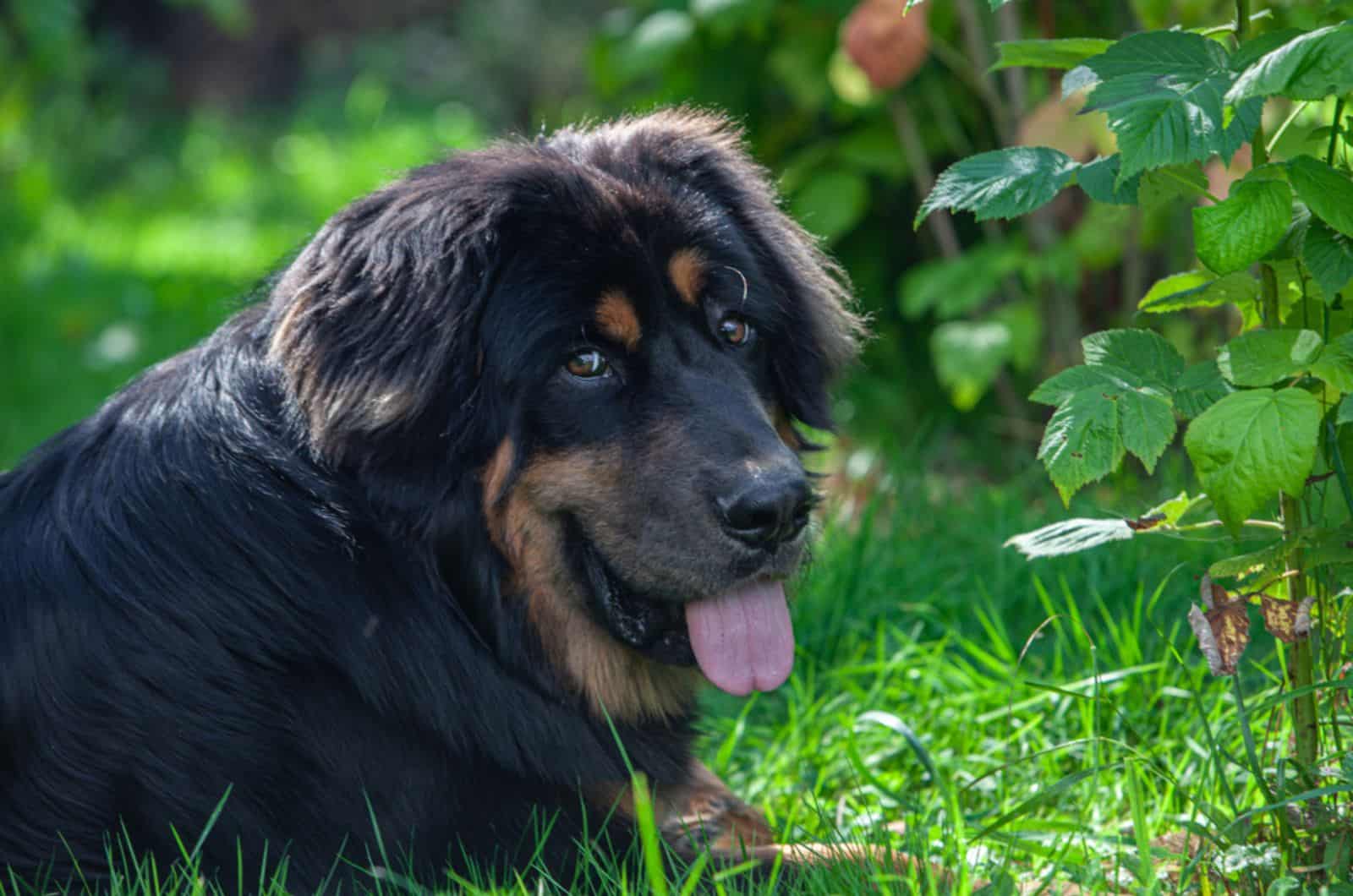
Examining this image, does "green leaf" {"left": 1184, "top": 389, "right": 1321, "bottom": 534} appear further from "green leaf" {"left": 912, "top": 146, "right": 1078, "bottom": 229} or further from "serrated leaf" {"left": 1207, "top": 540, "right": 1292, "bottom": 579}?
"green leaf" {"left": 912, "top": 146, "right": 1078, "bottom": 229}

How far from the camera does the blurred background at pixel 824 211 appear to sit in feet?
16.2

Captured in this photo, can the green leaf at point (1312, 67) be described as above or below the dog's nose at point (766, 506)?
above

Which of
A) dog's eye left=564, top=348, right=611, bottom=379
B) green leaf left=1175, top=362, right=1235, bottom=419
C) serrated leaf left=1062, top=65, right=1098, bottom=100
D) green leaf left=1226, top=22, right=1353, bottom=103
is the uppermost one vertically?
green leaf left=1226, top=22, right=1353, bottom=103

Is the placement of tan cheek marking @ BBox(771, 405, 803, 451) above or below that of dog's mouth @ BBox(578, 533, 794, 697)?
above

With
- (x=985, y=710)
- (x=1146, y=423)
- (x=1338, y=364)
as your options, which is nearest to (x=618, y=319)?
(x=1146, y=423)

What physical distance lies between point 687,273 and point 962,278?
251 centimetres

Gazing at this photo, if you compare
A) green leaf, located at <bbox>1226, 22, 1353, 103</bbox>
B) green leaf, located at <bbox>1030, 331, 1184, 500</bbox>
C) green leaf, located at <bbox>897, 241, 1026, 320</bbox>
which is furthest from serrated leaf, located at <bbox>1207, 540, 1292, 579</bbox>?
green leaf, located at <bbox>897, 241, 1026, 320</bbox>

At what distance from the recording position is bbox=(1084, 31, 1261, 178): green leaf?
6.35 ft

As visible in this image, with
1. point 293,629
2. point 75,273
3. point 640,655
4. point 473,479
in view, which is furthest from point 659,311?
point 75,273

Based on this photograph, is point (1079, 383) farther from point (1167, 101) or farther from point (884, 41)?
point (884, 41)

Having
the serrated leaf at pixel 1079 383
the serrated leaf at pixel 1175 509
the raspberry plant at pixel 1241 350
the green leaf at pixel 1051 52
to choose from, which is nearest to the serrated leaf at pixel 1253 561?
the raspberry plant at pixel 1241 350

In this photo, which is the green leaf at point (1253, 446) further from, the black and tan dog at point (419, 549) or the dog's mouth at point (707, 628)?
the dog's mouth at point (707, 628)

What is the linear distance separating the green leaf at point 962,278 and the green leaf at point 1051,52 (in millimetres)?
2617

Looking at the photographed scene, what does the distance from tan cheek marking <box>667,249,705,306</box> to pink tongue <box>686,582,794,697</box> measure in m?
0.59
